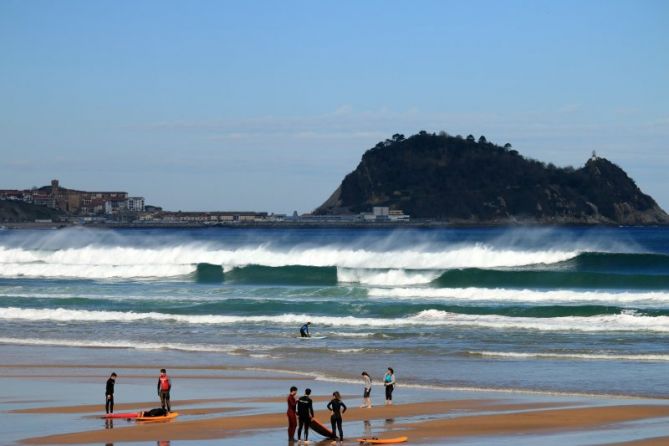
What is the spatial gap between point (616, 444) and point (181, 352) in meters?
14.4

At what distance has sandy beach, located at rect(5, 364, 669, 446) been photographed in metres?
17.2

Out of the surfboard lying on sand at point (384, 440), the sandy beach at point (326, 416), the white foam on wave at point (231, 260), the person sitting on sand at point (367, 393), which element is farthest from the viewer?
the white foam on wave at point (231, 260)

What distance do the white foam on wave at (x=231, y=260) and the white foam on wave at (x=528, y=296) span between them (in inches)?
367

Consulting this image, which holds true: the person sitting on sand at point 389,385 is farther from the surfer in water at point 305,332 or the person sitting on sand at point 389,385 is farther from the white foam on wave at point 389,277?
the white foam on wave at point 389,277

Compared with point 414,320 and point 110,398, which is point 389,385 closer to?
point 110,398

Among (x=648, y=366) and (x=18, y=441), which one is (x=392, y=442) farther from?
(x=648, y=366)

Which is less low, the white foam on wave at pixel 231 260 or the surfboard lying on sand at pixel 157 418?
the white foam on wave at pixel 231 260

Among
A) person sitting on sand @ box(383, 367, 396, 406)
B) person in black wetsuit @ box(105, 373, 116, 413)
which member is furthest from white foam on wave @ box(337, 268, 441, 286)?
person in black wetsuit @ box(105, 373, 116, 413)

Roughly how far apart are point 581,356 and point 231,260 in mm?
44074

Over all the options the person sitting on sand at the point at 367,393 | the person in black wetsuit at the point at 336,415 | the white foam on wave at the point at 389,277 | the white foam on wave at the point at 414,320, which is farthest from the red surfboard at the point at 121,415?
the white foam on wave at the point at 389,277

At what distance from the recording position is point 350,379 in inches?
930

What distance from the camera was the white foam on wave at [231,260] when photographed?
6181 cm

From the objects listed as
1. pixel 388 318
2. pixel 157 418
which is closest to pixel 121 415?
pixel 157 418

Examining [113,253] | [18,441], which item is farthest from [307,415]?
[113,253]
